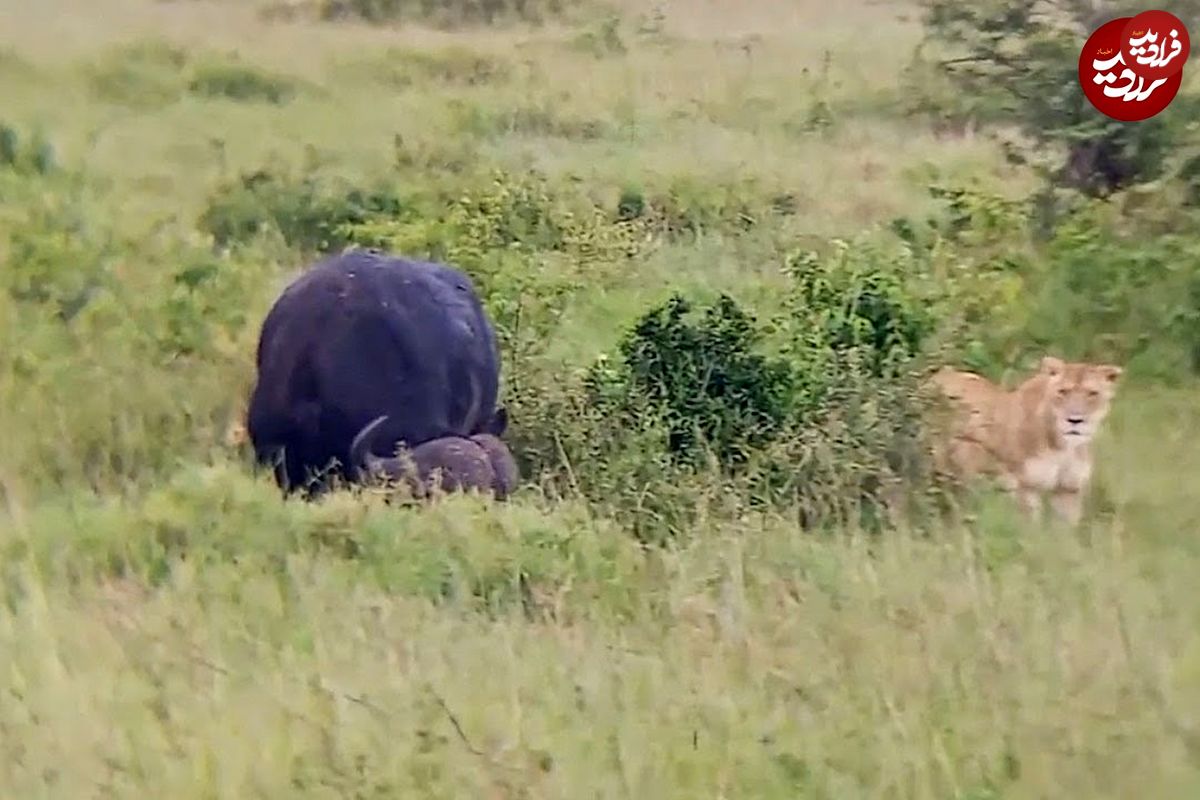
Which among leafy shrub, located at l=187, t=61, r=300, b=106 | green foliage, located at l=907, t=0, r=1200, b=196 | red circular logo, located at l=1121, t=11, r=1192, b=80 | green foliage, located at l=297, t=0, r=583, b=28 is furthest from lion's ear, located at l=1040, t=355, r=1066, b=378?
green foliage, located at l=297, t=0, r=583, b=28

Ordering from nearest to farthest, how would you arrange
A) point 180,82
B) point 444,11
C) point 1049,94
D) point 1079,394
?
point 1079,394, point 1049,94, point 180,82, point 444,11

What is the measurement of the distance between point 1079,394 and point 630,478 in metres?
1.88

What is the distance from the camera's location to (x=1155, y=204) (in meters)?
9.28

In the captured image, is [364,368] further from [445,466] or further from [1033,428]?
[1033,428]

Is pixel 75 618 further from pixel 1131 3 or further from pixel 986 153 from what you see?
pixel 986 153

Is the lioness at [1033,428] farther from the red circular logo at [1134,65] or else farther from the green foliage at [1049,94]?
the green foliage at [1049,94]

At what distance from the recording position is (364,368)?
682 cm

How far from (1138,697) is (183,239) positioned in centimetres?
715

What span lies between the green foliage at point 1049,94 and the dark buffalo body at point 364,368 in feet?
12.9

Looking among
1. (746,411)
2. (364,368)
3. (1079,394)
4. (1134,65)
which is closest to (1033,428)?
(1079,394)

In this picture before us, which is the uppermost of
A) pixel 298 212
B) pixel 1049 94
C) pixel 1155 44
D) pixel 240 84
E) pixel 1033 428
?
pixel 1155 44

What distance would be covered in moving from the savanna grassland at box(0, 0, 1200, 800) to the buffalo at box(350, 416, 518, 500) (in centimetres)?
21

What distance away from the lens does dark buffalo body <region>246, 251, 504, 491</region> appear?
673 centimetres

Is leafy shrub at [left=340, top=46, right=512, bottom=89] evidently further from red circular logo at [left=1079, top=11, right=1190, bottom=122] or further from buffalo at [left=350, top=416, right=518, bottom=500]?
buffalo at [left=350, top=416, right=518, bottom=500]
